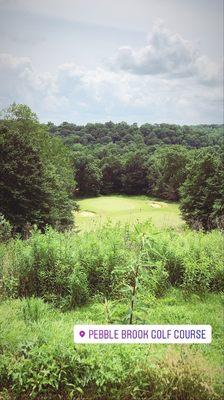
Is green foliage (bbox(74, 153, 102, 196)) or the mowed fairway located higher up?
green foliage (bbox(74, 153, 102, 196))

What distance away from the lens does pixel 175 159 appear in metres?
58.0

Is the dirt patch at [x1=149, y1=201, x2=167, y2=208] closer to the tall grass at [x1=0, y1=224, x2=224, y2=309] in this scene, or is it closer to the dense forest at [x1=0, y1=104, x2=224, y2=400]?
the dense forest at [x1=0, y1=104, x2=224, y2=400]

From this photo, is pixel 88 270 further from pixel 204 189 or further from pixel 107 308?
pixel 204 189

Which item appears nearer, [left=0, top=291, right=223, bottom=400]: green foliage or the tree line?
[left=0, top=291, right=223, bottom=400]: green foliage

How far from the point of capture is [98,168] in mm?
61750

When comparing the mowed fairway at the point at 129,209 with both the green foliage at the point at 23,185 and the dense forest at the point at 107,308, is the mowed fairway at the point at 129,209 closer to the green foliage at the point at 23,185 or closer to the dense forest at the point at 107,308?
the green foliage at the point at 23,185

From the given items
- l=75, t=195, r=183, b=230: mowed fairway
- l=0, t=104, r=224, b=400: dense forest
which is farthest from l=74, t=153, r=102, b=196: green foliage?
l=0, t=104, r=224, b=400: dense forest

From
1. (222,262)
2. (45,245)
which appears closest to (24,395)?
(45,245)

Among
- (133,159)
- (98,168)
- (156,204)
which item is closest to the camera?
(156,204)

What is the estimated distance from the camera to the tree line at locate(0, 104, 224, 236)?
20406 millimetres

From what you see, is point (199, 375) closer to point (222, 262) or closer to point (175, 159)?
point (222, 262)

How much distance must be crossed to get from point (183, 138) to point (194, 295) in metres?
63.3

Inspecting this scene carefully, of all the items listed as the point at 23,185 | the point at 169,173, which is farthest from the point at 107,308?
the point at 169,173

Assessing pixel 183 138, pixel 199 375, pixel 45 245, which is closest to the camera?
pixel 199 375
